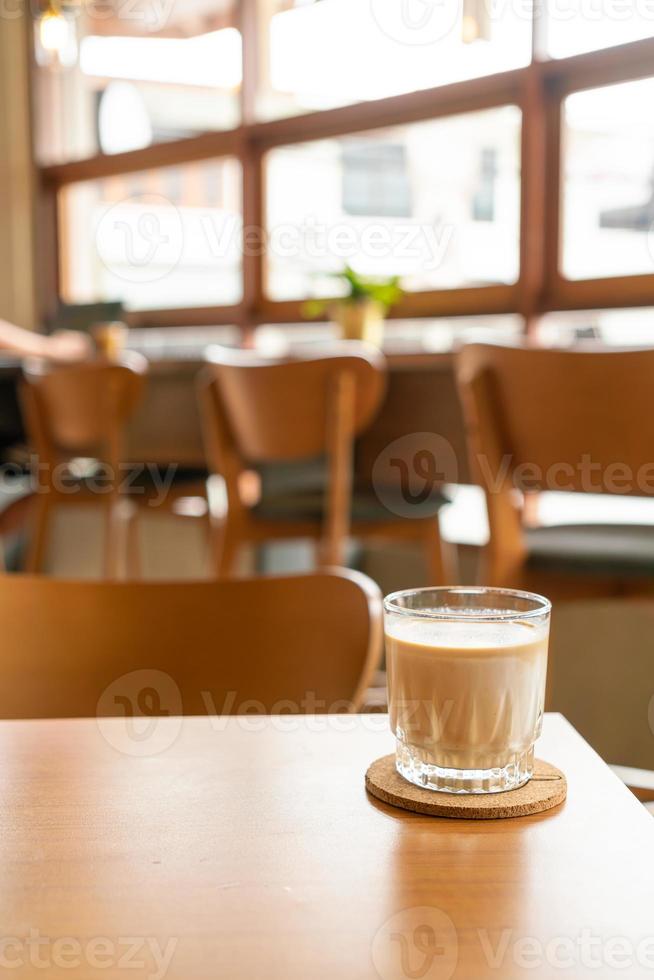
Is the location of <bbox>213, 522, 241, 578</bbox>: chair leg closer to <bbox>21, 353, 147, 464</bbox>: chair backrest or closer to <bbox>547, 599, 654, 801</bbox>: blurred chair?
<bbox>21, 353, 147, 464</bbox>: chair backrest

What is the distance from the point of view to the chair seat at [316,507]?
2.43 metres

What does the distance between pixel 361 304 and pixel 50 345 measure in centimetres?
146

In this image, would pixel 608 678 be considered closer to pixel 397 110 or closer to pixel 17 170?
pixel 397 110

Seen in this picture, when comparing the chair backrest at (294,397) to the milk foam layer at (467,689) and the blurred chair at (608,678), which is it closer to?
the blurred chair at (608,678)

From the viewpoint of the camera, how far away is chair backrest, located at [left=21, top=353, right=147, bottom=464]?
9.39ft

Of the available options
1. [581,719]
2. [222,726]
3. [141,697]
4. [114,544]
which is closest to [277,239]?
[114,544]

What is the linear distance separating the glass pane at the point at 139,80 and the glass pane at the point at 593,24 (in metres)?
1.36

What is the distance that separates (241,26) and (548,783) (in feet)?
12.7

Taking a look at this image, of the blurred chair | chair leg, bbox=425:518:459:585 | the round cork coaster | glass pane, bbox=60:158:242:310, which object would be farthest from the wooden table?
glass pane, bbox=60:158:242:310

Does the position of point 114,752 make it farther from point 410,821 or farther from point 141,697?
point 141,697

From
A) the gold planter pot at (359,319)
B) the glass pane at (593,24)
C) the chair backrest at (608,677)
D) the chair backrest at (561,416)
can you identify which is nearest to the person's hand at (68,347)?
the gold planter pot at (359,319)

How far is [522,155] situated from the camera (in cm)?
307

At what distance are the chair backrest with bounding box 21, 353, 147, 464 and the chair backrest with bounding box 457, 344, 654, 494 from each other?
1260 mm

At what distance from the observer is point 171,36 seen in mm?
4262
